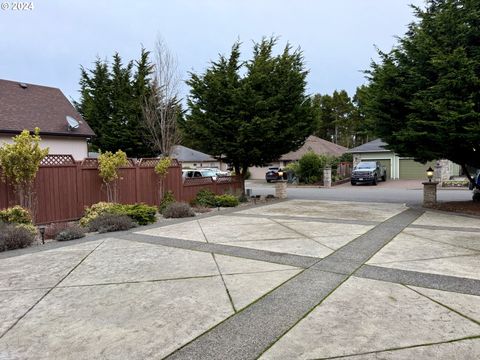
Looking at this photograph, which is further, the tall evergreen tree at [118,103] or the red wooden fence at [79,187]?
the tall evergreen tree at [118,103]

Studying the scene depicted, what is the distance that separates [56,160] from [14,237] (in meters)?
3.38

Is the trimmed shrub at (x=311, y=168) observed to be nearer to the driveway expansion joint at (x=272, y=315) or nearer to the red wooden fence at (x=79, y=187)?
the red wooden fence at (x=79, y=187)

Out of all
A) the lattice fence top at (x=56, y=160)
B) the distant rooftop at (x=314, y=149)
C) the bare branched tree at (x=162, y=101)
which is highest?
the bare branched tree at (x=162, y=101)

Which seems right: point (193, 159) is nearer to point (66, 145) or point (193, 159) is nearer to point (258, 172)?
point (258, 172)

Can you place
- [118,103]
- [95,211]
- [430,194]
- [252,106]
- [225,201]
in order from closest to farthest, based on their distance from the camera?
[95,211], [430,194], [225,201], [252,106], [118,103]

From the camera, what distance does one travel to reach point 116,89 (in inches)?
914

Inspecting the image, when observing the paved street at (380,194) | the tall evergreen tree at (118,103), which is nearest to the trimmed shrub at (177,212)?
the paved street at (380,194)

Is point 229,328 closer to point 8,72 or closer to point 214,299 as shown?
point 214,299

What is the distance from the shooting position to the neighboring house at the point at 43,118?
1446 cm

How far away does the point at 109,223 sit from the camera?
8.30m

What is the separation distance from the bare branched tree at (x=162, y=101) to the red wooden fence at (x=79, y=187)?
940 centimetres

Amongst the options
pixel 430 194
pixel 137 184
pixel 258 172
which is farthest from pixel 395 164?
pixel 137 184

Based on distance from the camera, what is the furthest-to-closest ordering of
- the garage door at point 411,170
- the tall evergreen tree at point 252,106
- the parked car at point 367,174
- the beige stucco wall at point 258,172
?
the beige stucco wall at point 258,172 → the garage door at point 411,170 → the parked car at point 367,174 → the tall evergreen tree at point 252,106

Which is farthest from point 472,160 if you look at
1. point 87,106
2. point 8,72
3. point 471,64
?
point 8,72
